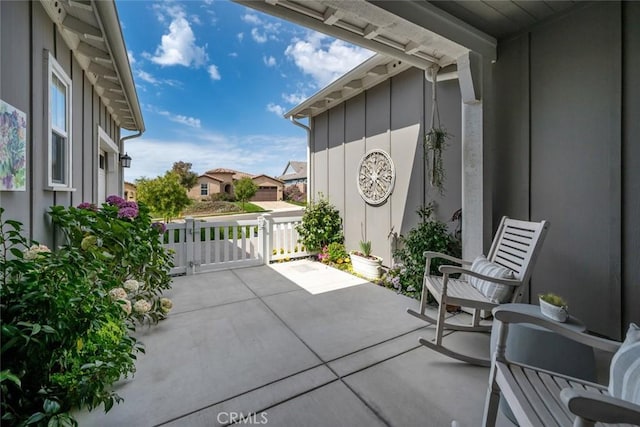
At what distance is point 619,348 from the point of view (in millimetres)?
1095

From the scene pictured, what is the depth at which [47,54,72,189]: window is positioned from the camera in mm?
2307

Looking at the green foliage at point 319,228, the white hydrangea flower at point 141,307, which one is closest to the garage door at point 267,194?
the green foliage at point 319,228

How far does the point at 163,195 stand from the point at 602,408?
956 cm

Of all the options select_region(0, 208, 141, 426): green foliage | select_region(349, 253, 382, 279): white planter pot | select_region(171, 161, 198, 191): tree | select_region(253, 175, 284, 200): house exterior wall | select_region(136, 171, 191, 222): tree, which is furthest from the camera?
select_region(253, 175, 284, 200): house exterior wall

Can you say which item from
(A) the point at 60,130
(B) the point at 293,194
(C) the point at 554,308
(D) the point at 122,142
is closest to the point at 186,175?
(B) the point at 293,194

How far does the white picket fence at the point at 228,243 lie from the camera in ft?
13.7

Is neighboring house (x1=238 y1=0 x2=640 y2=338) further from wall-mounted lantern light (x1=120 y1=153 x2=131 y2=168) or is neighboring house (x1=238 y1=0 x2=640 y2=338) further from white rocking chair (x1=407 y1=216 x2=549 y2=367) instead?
wall-mounted lantern light (x1=120 y1=153 x2=131 y2=168)

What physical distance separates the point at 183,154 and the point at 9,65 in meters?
20.3

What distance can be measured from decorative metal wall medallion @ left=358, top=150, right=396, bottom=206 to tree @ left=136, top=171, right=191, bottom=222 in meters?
6.51

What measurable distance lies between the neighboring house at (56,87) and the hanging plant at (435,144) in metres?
3.31

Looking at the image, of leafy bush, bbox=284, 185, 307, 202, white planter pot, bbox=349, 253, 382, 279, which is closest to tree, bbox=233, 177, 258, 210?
leafy bush, bbox=284, 185, 307, 202

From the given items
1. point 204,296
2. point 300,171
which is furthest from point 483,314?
point 300,171

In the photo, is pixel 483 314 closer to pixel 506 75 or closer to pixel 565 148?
pixel 565 148

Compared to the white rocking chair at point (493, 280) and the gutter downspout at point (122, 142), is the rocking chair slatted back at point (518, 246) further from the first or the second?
the gutter downspout at point (122, 142)
